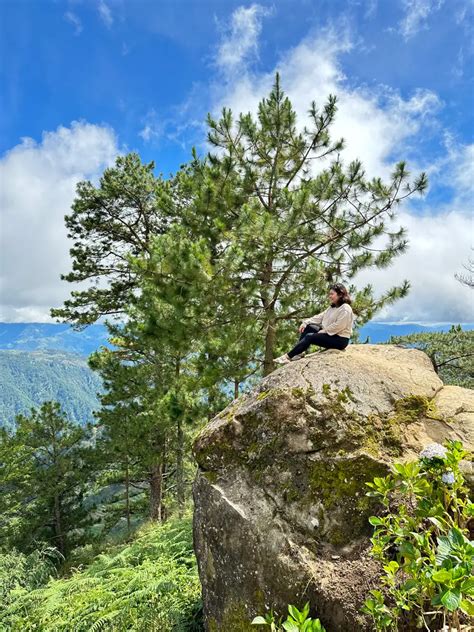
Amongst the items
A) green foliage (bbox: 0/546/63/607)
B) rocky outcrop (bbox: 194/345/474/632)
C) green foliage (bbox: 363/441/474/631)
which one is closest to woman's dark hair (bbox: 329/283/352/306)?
rocky outcrop (bbox: 194/345/474/632)

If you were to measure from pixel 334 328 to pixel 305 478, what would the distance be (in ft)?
8.43

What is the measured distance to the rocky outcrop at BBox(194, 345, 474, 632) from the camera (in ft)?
10.9

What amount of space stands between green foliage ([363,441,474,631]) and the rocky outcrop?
0.45 metres

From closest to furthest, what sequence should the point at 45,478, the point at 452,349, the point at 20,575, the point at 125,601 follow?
1. the point at 125,601
2. the point at 20,575
3. the point at 452,349
4. the point at 45,478

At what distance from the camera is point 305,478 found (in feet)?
12.2

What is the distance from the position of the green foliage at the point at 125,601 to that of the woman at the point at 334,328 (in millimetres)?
3607

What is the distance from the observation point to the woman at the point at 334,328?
5.72 meters

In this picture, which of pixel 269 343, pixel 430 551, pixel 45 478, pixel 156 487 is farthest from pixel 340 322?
pixel 45 478

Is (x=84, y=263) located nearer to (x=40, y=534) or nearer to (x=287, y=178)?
(x=287, y=178)

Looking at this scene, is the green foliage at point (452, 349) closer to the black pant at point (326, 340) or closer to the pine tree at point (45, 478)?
the black pant at point (326, 340)

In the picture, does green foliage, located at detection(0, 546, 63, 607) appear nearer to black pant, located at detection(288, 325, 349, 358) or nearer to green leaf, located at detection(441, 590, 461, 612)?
black pant, located at detection(288, 325, 349, 358)

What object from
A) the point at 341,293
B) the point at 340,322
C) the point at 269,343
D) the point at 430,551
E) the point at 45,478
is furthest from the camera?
the point at 45,478

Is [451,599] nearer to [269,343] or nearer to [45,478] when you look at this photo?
[269,343]

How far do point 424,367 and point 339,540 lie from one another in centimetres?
289
